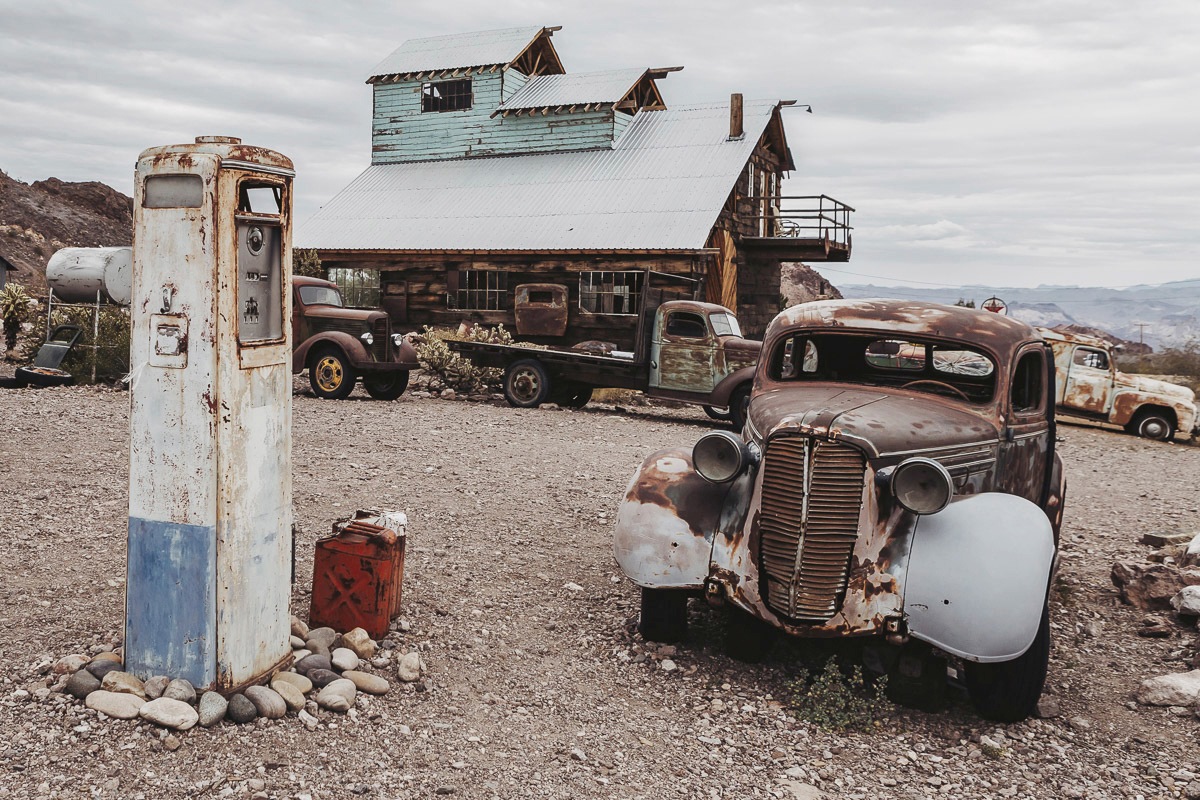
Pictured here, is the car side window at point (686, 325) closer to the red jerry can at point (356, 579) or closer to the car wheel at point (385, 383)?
the car wheel at point (385, 383)

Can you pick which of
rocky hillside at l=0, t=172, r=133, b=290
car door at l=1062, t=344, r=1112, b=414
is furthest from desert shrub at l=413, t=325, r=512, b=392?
rocky hillside at l=0, t=172, r=133, b=290

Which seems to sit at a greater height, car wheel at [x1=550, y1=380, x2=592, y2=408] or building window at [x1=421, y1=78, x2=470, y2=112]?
building window at [x1=421, y1=78, x2=470, y2=112]

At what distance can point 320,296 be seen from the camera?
15039 mm

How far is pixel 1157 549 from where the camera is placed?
7586mm

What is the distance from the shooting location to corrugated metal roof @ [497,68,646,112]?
22.3 meters

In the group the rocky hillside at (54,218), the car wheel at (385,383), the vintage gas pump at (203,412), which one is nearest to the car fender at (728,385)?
the car wheel at (385,383)

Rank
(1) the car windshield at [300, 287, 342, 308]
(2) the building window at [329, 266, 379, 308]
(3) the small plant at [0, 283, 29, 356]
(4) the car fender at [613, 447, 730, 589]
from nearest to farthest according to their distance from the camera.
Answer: (4) the car fender at [613, 447, 730, 589] < (1) the car windshield at [300, 287, 342, 308] < (3) the small plant at [0, 283, 29, 356] < (2) the building window at [329, 266, 379, 308]

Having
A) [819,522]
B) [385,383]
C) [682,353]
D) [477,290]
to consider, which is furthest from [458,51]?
[819,522]

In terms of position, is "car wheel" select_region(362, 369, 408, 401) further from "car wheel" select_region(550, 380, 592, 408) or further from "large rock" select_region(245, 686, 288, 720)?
Answer: "large rock" select_region(245, 686, 288, 720)

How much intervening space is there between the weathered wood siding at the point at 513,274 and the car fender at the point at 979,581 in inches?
537

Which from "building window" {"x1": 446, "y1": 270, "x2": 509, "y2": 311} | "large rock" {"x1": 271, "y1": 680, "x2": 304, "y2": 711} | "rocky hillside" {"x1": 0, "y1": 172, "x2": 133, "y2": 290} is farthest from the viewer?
"rocky hillside" {"x1": 0, "y1": 172, "x2": 133, "y2": 290}

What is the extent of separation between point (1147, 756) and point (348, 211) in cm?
2141

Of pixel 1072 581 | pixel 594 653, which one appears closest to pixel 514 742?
pixel 594 653

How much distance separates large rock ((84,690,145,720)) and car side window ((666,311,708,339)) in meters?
10.4
